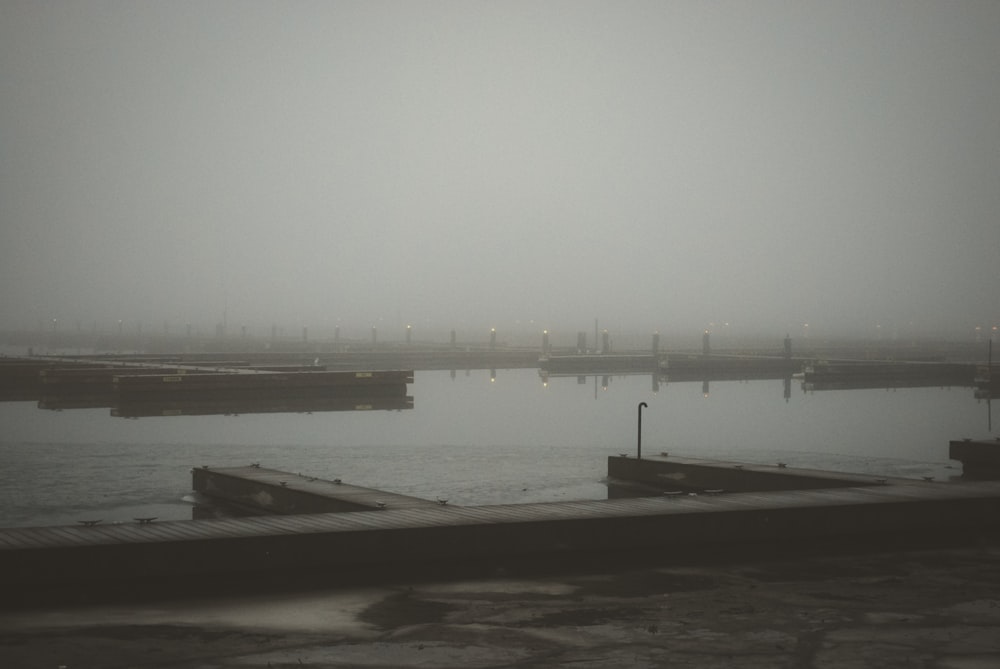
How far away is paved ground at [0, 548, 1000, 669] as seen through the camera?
628 centimetres

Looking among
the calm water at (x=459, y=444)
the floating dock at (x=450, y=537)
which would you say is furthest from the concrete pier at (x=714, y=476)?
the floating dock at (x=450, y=537)

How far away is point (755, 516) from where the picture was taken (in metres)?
10.4

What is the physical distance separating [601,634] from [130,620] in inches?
122

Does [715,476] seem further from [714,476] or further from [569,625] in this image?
[569,625]

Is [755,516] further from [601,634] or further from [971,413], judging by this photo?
[971,413]

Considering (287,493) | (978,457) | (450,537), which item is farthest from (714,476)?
(450,537)

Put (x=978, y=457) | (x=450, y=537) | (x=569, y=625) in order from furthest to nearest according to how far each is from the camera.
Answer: (x=978, y=457), (x=450, y=537), (x=569, y=625)

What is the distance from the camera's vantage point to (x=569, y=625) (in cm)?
714

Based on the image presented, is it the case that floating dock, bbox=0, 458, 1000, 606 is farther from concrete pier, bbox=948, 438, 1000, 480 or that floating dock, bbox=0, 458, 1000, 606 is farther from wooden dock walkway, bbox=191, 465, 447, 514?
concrete pier, bbox=948, 438, 1000, 480

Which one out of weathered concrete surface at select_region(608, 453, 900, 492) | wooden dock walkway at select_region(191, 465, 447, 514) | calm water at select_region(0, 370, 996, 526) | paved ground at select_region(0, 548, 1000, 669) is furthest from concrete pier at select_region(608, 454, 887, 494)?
paved ground at select_region(0, 548, 1000, 669)

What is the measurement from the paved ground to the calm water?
202 inches

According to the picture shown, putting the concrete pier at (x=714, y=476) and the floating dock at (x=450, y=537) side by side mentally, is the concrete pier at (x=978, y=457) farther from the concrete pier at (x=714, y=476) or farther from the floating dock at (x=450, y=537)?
the floating dock at (x=450, y=537)

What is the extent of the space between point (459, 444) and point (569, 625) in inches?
596

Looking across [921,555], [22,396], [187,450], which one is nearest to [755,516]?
[921,555]
